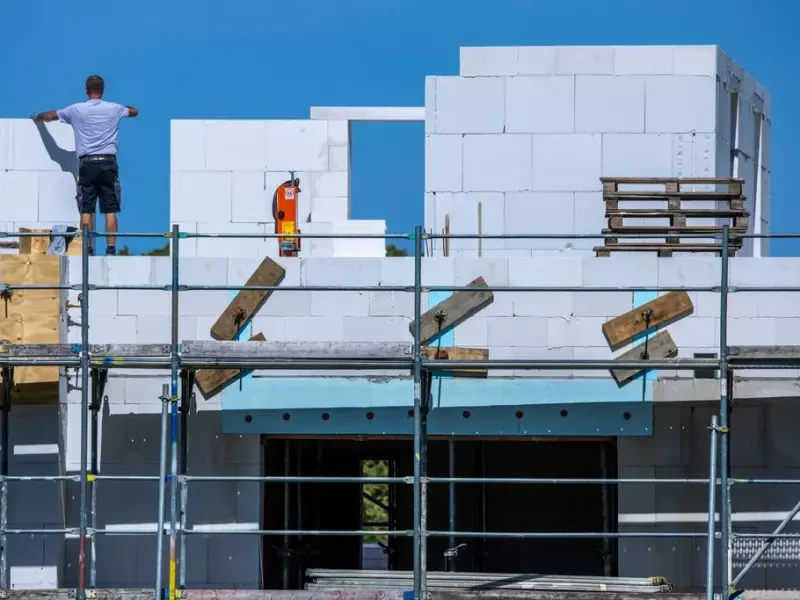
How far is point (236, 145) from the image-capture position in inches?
631

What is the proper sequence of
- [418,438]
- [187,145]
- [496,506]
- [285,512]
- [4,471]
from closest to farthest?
[418,438] → [4,471] → [285,512] → [187,145] → [496,506]

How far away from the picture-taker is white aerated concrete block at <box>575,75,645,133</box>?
15109 mm

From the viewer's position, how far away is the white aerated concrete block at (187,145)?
1602 centimetres

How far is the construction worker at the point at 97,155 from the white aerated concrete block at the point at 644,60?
16.0 ft

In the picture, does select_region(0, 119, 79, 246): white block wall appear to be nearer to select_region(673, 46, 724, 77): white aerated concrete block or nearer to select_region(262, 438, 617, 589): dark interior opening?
select_region(262, 438, 617, 589): dark interior opening

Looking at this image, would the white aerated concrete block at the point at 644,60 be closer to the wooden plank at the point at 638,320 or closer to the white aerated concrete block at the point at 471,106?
the white aerated concrete block at the point at 471,106

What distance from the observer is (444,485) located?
1634cm

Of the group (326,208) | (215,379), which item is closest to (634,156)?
(326,208)

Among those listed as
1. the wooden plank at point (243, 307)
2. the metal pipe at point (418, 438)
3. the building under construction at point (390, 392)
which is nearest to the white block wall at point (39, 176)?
the building under construction at point (390, 392)

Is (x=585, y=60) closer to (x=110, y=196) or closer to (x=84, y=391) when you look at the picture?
(x=110, y=196)

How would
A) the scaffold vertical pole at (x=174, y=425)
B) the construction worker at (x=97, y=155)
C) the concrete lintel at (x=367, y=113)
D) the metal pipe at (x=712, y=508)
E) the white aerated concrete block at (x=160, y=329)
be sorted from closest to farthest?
1. the metal pipe at (x=712, y=508)
2. the scaffold vertical pole at (x=174, y=425)
3. the white aerated concrete block at (x=160, y=329)
4. the construction worker at (x=97, y=155)
5. the concrete lintel at (x=367, y=113)

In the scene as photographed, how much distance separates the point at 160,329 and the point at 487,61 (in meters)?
4.52

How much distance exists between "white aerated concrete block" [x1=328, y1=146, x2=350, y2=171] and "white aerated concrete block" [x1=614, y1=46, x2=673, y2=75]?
2.94 metres

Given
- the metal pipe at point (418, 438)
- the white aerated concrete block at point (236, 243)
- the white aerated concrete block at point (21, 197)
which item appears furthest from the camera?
the white aerated concrete block at point (236, 243)
